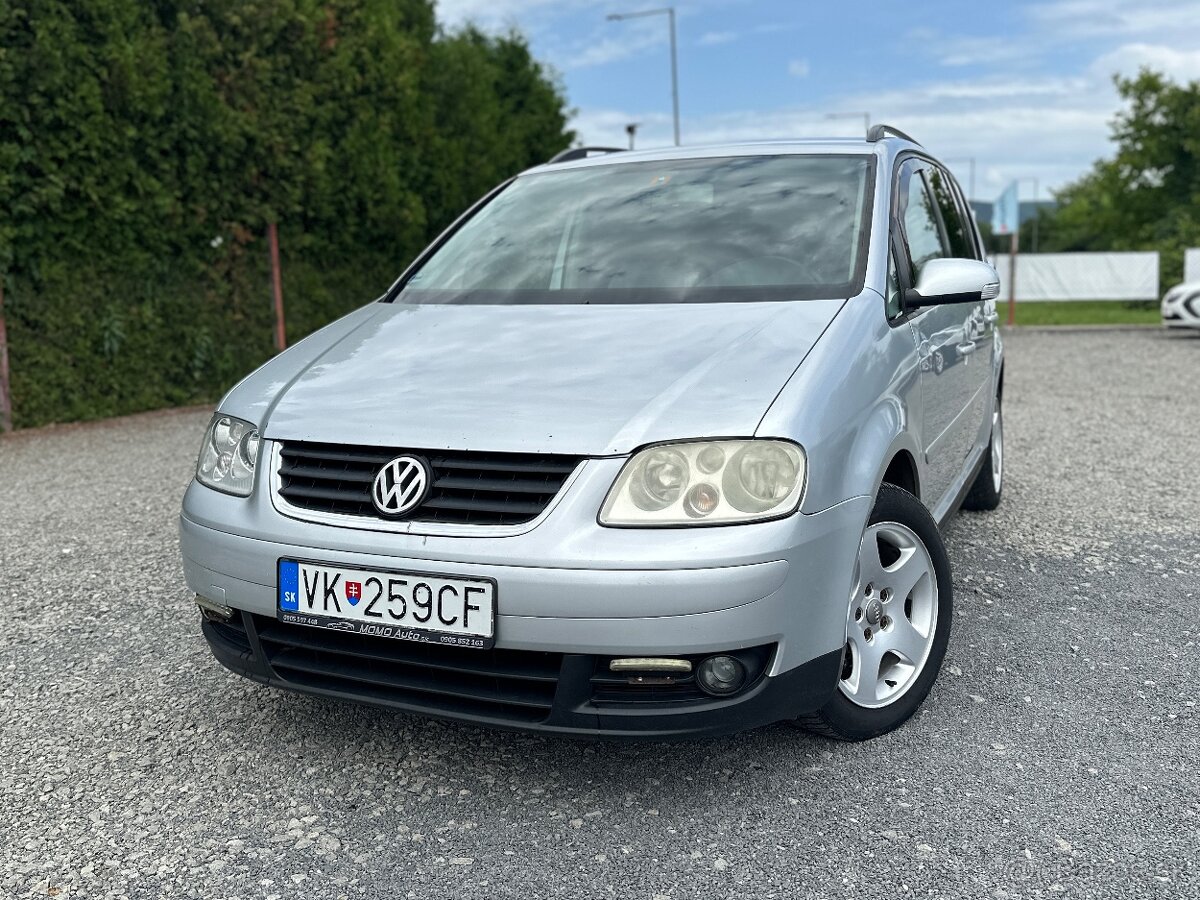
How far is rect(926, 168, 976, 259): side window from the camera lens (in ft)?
15.4

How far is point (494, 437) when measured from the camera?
8.46ft

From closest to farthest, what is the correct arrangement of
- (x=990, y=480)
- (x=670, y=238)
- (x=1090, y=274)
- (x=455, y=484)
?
(x=455, y=484)
(x=670, y=238)
(x=990, y=480)
(x=1090, y=274)

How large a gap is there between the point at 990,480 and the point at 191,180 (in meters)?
7.88

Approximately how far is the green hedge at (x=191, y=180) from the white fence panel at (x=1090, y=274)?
11.9 meters

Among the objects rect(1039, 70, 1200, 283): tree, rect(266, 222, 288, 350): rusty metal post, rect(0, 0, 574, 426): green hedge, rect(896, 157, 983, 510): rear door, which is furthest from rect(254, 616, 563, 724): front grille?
rect(1039, 70, 1200, 283): tree

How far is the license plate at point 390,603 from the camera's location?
8.19 feet

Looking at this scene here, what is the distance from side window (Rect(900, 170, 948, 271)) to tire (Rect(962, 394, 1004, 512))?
1350 mm

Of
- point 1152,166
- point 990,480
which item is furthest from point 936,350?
point 1152,166

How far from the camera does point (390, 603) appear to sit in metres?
2.58

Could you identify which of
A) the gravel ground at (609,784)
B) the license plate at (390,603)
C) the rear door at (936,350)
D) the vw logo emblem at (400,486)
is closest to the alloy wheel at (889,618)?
the gravel ground at (609,784)

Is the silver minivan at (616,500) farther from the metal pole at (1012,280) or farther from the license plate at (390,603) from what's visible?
the metal pole at (1012,280)

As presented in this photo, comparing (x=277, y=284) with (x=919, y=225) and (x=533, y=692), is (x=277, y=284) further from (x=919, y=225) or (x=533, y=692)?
(x=533, y=692)

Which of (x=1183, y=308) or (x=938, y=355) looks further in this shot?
(x=1183, y=308)

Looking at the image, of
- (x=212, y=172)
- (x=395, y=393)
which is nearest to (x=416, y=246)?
(x=212, y=172)
